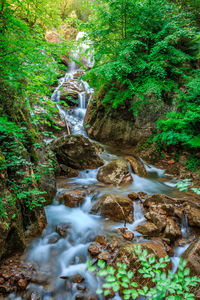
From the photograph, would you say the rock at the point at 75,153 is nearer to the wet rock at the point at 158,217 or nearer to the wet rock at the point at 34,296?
Result: the wet rock at the point at 158,217

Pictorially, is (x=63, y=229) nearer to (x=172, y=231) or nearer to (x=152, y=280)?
(x=172, y=231)

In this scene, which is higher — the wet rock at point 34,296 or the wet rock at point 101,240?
the wet rock at point 101,240

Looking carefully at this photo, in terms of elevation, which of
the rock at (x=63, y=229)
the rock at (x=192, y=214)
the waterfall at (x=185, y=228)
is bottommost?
the rock at (x=63, y=229)

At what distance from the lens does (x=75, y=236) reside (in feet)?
11.9

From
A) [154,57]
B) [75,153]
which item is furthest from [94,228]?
[154,57]

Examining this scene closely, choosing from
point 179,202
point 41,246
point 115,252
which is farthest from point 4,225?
point 179,202

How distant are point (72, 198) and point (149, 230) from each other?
6.89ft

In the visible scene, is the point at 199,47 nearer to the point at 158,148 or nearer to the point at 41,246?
the point at 158,148

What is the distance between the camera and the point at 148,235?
347 centimetres

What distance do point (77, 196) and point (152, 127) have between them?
511 centimetres

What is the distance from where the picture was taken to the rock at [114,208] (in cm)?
402

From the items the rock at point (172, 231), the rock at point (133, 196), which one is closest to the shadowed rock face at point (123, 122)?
the rock at point (133, 196)

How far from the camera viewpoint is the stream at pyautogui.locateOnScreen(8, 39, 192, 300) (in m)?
2.63

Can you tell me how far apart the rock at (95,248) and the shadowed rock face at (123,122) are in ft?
18.5
